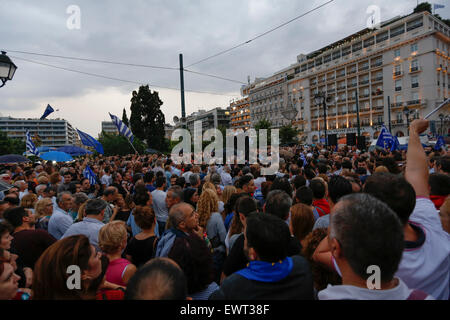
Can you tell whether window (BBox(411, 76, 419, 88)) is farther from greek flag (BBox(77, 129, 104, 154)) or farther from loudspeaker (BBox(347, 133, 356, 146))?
greek flag (BBox(77, 129, 104, 154))

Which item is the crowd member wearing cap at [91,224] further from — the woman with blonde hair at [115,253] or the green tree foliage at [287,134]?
the green tree foliage at [287,134]

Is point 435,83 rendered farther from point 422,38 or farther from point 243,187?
point 243,187

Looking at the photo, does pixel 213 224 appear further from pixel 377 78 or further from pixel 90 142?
pixel 377 78

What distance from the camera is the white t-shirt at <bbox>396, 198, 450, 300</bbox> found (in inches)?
58.8

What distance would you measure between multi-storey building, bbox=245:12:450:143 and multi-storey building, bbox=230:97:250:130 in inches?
1100

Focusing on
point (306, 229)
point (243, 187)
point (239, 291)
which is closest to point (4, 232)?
point (239, 291)

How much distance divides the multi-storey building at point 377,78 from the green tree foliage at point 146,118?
21.4 meters

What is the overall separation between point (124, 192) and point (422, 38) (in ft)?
185

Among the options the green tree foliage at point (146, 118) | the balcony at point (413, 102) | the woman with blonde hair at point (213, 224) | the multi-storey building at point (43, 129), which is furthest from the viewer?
the multi-storey building at point (43, 129)

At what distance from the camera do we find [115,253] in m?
2.46

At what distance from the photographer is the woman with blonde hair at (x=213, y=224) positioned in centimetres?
319

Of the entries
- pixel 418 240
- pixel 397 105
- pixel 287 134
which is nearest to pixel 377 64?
pixel 397 105

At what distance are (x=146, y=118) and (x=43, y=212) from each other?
36.8 m

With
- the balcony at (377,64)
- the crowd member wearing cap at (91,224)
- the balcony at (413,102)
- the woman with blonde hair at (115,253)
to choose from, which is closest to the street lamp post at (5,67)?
the crowd member wearing cap at (91,224)
